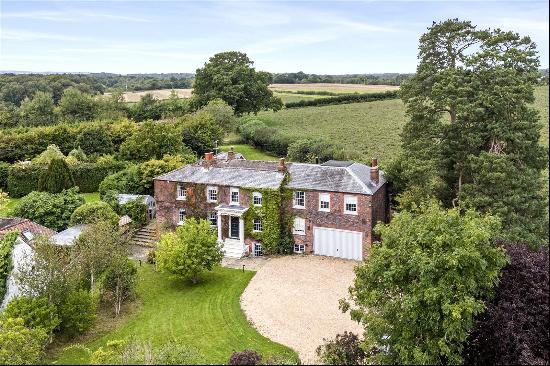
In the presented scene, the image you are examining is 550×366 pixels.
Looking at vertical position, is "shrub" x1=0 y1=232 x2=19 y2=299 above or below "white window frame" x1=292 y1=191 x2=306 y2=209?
below

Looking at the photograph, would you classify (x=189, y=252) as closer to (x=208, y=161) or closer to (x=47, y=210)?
(x=208, y=161)

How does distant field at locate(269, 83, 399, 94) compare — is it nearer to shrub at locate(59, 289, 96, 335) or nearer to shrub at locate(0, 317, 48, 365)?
shrub at locate(59, 289, 96, 335)

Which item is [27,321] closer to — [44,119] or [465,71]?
[465,71]

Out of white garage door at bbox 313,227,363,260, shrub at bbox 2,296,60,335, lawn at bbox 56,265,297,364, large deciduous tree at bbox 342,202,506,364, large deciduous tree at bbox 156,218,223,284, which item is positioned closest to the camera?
large deciduous tree at bbox 342,202,506,364

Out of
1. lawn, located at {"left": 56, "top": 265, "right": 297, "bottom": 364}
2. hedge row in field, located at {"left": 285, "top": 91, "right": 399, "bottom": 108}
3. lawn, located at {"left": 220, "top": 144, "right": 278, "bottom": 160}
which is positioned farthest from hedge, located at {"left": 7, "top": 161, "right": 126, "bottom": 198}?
hedge row in field, located at {"left": 285, "top": 91, "right": 399, "bottom": 108}

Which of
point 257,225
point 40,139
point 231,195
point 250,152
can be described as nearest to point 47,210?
point 231,195

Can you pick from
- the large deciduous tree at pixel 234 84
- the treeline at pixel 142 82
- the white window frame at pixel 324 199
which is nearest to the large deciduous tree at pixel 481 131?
the white window frame at pixel 324 199

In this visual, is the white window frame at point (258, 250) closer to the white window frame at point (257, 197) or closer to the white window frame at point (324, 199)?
the white window frame at point (257, 197)

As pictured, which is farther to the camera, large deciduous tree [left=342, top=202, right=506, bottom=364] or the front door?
the front door

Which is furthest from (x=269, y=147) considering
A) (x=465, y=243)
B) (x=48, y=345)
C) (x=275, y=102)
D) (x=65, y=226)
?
(x=465, y=243)
